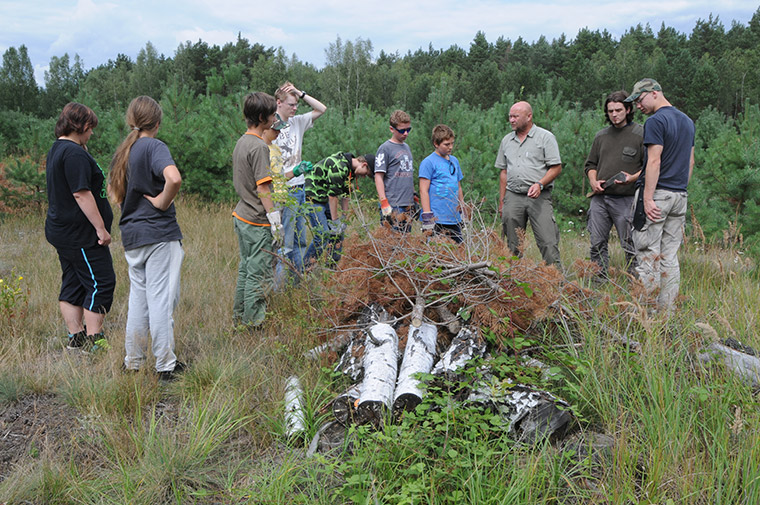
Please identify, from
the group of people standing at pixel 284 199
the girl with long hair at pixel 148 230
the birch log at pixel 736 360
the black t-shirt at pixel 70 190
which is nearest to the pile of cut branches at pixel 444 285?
the group of people standing at pixel 284 199

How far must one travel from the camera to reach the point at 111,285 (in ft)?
13.3

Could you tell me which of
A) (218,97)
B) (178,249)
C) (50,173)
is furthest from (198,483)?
(218,97)

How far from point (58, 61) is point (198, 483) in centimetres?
5414

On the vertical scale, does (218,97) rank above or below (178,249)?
above

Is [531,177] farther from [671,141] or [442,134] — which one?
[671,141]

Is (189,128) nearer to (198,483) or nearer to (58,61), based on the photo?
(198,483)

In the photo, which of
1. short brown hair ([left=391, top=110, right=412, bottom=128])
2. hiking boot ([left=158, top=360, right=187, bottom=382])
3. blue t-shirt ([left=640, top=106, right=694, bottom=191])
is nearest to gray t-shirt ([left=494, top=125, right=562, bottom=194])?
blue t-shirt ([left=640, top=106, right=694, bottom=191])

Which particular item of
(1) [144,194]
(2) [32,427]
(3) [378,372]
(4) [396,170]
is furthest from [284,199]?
(2) [32,427]

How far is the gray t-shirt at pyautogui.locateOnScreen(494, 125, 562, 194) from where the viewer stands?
17.4ft

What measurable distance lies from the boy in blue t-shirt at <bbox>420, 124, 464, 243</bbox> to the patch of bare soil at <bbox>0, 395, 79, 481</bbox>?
3.39m

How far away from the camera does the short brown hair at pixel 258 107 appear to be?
4203 millimetres

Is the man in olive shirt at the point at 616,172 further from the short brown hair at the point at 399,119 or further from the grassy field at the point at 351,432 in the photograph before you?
the short brown hair at the point at 399,119

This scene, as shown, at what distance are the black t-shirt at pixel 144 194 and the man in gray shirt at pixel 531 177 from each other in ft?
10.8

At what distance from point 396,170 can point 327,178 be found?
70 cm
